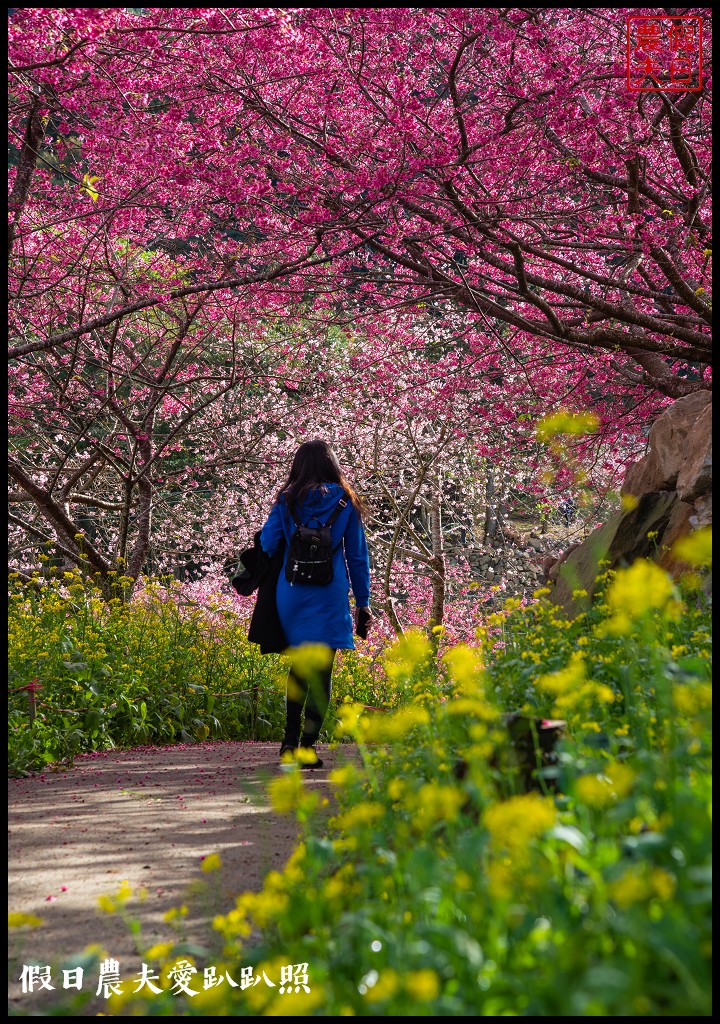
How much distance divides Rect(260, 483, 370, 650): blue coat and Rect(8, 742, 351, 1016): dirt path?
82 cm

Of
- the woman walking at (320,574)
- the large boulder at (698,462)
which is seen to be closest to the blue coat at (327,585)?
the woman walking at (320,574)

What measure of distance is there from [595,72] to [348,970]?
4.98 m

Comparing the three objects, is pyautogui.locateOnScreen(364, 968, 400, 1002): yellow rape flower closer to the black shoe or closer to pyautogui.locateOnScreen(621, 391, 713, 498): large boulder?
the black shoe

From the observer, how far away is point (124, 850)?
10.5 ft

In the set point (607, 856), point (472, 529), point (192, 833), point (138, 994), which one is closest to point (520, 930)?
point (607, 856)

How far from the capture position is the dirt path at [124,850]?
7.79ft

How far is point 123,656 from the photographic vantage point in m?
6.07

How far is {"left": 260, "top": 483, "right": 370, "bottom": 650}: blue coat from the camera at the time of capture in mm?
4906

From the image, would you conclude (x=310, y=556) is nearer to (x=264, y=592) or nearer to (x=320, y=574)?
(x=320, y=574)

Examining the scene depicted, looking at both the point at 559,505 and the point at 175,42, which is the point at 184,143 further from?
the point at 559,505

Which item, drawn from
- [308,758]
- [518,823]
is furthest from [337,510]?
[518,823]

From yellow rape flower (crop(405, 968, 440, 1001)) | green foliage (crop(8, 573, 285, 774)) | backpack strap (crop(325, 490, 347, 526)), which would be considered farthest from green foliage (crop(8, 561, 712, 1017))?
green foliage (crop(8, 573, 285, 774))

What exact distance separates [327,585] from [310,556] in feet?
0.72

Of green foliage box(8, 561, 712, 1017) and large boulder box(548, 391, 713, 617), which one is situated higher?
large boulder box(548, 391, 713, 617)
